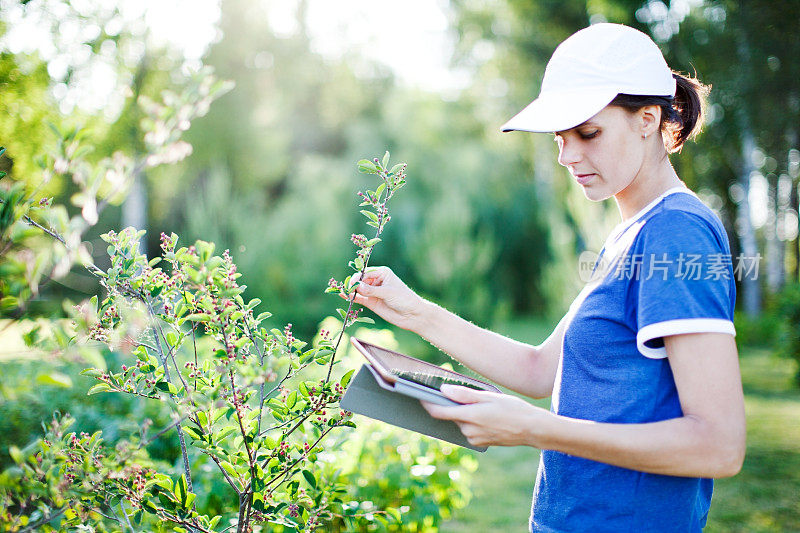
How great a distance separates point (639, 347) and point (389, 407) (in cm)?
58

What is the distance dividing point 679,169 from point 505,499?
35.9ft

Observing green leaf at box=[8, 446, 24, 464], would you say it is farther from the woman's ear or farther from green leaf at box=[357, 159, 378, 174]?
the woman's ear

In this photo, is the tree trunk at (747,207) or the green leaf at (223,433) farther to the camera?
the tree trunk at (747,207)

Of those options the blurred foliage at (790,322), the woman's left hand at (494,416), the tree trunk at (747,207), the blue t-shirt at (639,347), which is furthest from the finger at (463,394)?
the tree trunk at (747,207)

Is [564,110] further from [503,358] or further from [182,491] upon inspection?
[182,491]

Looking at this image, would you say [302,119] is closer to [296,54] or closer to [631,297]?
[296,54]

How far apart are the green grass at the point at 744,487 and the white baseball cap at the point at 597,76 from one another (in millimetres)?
3486

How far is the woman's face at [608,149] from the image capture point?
139 centimetres

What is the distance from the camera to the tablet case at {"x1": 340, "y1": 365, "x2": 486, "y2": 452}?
1.40 meters

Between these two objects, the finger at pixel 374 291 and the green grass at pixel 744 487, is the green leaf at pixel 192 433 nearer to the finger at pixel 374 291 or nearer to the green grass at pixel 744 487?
the finger at pixel 374 291

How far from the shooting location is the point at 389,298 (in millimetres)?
1819

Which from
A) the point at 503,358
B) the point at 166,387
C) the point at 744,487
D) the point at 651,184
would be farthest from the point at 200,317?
the point at 744,487

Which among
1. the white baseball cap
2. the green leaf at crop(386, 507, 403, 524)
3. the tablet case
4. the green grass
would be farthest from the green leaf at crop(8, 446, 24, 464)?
the green grass

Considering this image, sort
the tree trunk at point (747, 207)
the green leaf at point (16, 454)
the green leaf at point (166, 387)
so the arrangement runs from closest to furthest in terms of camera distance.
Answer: the green leaf at point (16, 454)
the green leaf at point (166, 387)
the tree trunk at point (747, 207)
